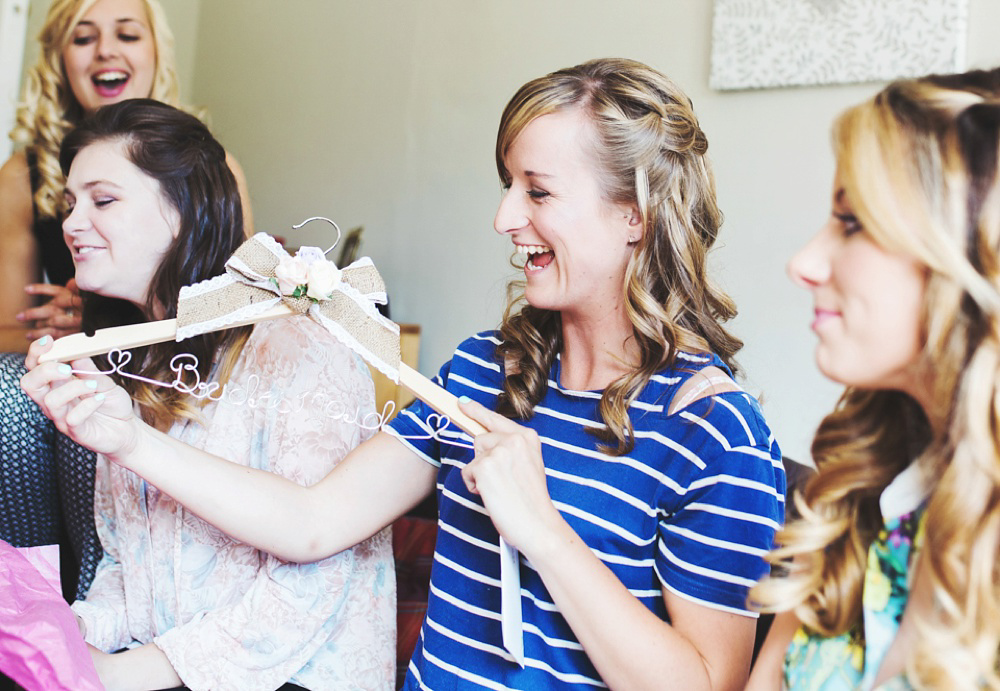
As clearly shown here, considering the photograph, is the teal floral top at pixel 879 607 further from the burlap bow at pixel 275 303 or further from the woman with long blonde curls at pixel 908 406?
the burlap bow at pixel 275 303

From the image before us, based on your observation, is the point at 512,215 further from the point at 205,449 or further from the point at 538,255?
the point at 205,449

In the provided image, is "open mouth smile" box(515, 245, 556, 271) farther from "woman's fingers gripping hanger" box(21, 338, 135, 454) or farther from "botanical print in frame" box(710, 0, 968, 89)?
"botanical print in frame" box(710, 0, 968, 89)

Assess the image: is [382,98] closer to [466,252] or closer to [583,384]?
[466,252]

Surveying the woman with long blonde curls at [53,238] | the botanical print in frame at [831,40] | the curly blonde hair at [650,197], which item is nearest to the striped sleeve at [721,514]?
the curly blonde hair at [650,197]

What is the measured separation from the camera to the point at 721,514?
1101 mm

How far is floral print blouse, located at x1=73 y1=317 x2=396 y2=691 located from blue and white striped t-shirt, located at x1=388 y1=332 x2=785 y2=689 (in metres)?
0.16

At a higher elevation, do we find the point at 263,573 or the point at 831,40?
the point at 831,40

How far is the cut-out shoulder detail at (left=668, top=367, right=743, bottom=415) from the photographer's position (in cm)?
119

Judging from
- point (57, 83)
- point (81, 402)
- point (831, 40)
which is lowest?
point (81, 402)

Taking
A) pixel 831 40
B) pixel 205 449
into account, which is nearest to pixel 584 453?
pixel 205 449

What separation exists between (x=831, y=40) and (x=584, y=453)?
1337 millimetres

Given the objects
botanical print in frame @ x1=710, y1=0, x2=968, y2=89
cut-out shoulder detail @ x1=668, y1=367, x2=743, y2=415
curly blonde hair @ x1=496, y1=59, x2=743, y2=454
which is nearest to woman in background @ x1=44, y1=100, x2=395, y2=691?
curly blonde hair @ x1=496, y1=59, x2=743, y2=454

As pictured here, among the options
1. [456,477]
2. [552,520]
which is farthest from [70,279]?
[552,520]

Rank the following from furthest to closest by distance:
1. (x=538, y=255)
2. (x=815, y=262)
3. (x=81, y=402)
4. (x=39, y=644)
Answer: (x=538, y=255) < (x=81, y=402) < (x=39, y=644) < (x=815, y=262)
